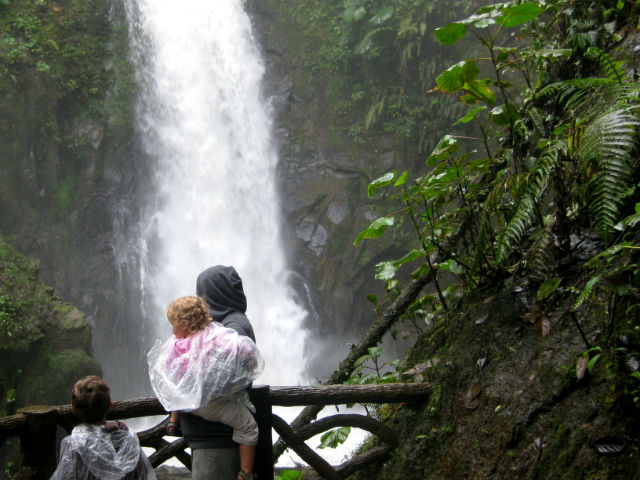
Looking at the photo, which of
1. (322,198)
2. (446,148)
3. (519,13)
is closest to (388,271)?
(446,148)

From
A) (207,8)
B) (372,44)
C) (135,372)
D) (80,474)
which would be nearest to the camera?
(80,474)

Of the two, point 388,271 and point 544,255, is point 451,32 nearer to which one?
point 544,255

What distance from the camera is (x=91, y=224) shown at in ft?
40.4

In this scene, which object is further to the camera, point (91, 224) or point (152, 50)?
point (152, 50)

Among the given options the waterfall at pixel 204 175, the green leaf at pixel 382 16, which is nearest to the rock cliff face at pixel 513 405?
the waterfall at pixel 204 175

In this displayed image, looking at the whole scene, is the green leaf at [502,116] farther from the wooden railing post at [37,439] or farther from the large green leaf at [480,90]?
the wooden railing post at [37,439]

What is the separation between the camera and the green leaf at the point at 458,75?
2.74 metres

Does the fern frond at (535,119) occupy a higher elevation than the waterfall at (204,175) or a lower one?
lower

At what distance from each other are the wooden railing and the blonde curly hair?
474 millimetres

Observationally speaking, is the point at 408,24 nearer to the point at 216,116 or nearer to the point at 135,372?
the point at 216,116

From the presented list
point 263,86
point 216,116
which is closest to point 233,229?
point 216,116

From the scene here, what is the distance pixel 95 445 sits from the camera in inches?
87.5

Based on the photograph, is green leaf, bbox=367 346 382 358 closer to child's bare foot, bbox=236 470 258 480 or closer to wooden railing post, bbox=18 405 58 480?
child's bare foot, bbox=236 470 258 480

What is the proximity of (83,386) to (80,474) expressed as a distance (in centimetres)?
35
